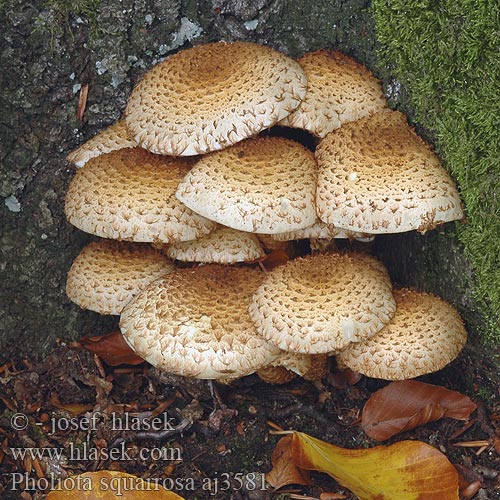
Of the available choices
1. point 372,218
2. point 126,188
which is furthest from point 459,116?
point 126,188

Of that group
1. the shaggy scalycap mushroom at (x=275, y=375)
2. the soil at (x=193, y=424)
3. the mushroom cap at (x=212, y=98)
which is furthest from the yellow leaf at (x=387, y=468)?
the mushroom cap at (x=212, y=98)

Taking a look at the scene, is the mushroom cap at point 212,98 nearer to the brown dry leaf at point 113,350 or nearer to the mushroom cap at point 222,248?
the mushroom cap at point 222,248

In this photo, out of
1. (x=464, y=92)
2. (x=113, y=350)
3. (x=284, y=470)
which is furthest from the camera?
(x=113, y=350)

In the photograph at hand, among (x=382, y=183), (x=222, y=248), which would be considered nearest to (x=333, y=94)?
(x=382, y=183)

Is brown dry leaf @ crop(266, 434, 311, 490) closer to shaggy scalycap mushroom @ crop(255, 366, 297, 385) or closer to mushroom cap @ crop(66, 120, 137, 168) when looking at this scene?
shaggy scalycap mushroom @ crop(255, 366, 297, 385)

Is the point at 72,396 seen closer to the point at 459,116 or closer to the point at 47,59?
the point at 47,59

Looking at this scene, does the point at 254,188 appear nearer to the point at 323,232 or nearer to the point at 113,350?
the point at 323,232

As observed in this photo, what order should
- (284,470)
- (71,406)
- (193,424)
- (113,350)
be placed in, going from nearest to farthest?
(284,470) < (193,424) < (71,406) < (113,350)
